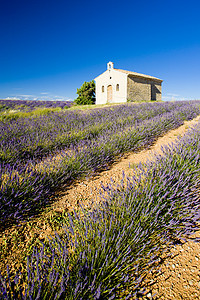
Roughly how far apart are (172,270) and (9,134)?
404 centimetres

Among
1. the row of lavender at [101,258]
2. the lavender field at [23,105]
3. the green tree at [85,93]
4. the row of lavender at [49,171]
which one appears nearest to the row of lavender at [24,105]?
the lavender field at [23,105]

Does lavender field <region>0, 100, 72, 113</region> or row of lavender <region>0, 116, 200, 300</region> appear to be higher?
lavender field <region>0, 100, 72, 113</region>

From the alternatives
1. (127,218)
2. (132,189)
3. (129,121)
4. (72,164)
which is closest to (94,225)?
(127,218)

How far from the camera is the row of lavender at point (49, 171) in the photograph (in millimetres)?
1724

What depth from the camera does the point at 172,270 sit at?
1262mm

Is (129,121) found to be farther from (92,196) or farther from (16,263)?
(16,263)

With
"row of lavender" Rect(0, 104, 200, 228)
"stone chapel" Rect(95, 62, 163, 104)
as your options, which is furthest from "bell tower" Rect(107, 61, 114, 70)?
"row of lavender" Rect(0, 104, 200, 228)

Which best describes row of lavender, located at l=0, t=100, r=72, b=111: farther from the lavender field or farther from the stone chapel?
the stone chapel

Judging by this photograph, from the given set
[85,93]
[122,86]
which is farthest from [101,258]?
[85,93]

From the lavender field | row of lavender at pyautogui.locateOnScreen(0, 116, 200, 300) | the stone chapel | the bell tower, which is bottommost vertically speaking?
row of lavender at pyautogui.locateOnScreen(0, 116, 200, 300)

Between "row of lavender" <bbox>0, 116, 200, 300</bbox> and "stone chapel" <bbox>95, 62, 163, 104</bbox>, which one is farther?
"stone chapel" <bbox>95, 62, 163, 104</bbox>

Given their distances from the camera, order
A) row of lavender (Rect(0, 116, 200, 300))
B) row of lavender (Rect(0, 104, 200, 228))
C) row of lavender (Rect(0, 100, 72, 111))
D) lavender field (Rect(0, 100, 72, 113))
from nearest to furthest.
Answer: row of lavender (Rect(0, 116, 200, 300)) → row of lavender (Rect(0, 104, 200, 228)) → lavender field (Rect(0, 100, 72, 113)) → row of lavender (Rect(0, 100, 72, 111))

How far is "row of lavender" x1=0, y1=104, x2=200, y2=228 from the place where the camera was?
5.65ft

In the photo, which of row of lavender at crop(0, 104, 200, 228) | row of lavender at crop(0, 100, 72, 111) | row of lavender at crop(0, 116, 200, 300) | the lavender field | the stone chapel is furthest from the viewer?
the stone chapel
